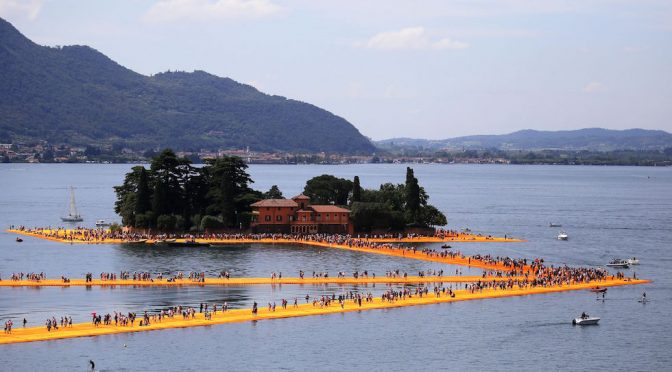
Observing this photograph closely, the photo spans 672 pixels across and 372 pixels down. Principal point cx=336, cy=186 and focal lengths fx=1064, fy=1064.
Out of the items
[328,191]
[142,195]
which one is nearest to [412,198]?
[328,191]

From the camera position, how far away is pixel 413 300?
89.8m

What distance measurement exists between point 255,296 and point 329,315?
10246 millimetres

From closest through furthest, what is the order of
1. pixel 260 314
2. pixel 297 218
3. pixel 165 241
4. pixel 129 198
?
pixel 260 314
pixel 165 241
pixel 297 218
pixel 129 198

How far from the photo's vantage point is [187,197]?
472ft

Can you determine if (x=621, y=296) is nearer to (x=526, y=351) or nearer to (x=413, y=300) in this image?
(x=413, y=300)

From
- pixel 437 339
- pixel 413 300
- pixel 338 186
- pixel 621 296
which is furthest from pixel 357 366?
pixel 338 186

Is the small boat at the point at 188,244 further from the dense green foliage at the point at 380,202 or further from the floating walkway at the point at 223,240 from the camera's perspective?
the dense green foliage at the point at 380,202

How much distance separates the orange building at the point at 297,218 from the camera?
140 metres

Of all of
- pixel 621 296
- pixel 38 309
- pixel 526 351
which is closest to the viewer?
pixel 526 351

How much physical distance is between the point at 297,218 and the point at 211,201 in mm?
12478

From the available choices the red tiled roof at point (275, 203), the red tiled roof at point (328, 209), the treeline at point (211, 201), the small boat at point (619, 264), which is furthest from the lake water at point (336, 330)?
the red tiled roof at point (328, 209)

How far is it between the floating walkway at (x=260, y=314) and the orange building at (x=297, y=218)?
151 ft

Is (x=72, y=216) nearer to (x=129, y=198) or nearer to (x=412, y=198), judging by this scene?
(x=129, y=198)

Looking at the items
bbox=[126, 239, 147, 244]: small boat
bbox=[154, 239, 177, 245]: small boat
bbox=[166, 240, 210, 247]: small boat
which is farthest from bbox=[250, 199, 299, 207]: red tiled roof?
bbox=[126, 239, 147, 244]: small boat
